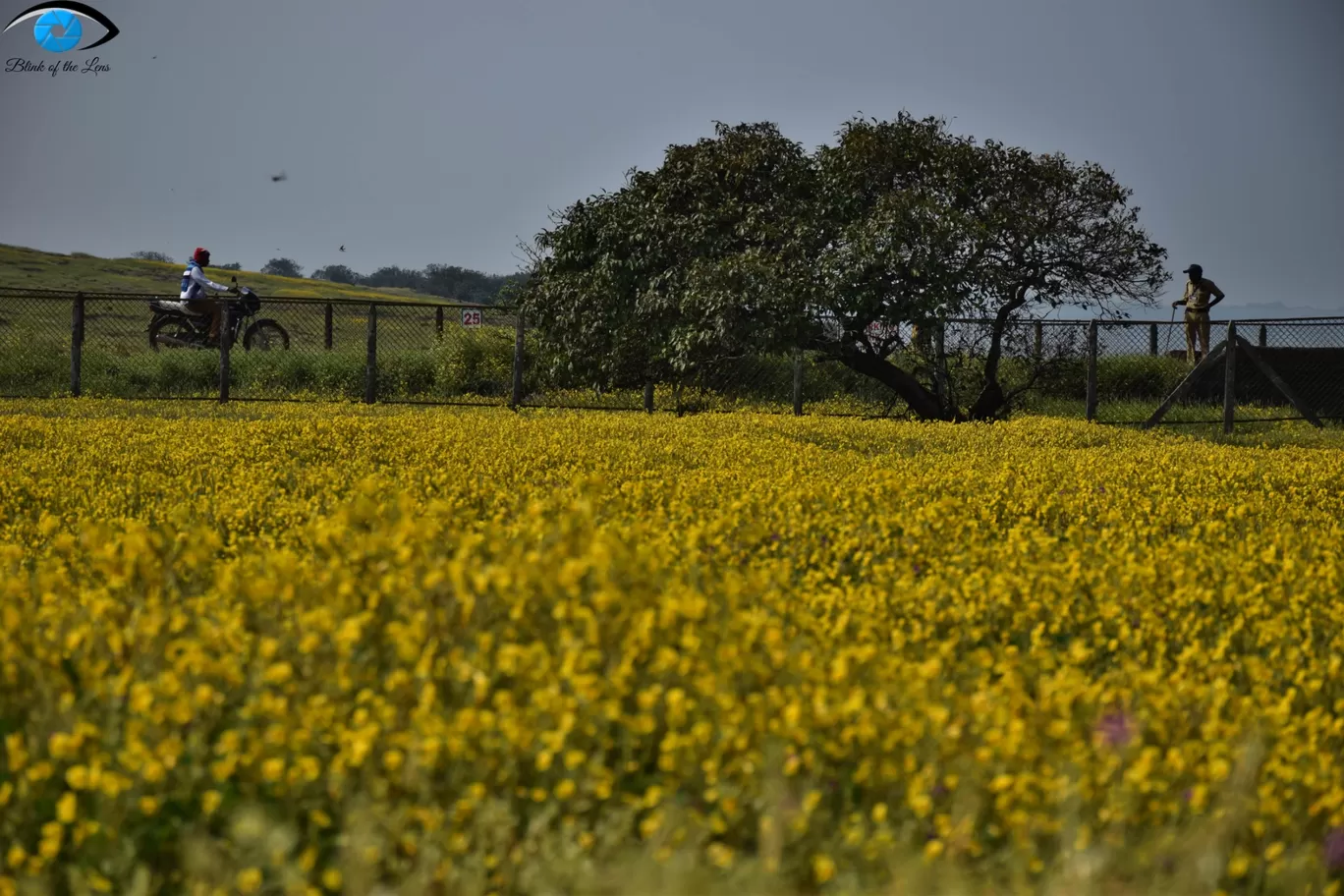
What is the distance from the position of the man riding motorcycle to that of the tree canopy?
20.9ft

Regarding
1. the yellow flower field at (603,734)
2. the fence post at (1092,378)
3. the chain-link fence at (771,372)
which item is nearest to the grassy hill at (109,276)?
the chain-link fence at (771,372)

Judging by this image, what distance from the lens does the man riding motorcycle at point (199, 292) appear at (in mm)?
21328

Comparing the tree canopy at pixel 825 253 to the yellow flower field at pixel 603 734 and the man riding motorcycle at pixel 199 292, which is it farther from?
the yellow flower field at pixel 603 734

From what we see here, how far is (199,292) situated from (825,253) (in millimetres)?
11941

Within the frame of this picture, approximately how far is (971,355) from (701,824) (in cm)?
1656

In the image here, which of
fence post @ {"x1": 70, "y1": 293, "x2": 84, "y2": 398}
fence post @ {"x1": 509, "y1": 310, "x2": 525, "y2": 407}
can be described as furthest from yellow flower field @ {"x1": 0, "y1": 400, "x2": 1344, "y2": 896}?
fence post @ {"x1": 70, "y1": 293, "x2": 84, "y2": 398}

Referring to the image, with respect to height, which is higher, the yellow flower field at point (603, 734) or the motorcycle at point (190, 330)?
the motorcycle at point (190, 330)

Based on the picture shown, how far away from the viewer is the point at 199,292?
21812 mm

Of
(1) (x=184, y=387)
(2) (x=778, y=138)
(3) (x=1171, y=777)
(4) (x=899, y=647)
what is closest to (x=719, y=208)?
(2) (x=778, y=138)

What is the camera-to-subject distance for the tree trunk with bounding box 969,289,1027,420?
1800cm

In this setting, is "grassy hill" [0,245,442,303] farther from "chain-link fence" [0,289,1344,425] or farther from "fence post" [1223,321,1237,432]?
"fence post" [1223,321,1237,432]

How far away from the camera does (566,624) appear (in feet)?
10.5

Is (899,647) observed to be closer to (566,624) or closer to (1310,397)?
(566,624)

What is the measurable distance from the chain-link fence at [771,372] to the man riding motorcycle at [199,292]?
484mm
